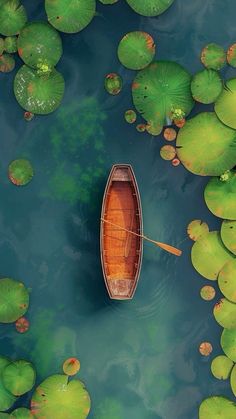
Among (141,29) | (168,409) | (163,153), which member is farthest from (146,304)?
(141,29)

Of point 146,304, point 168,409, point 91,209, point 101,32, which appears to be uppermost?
point 101,32

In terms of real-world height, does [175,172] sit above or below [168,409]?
above

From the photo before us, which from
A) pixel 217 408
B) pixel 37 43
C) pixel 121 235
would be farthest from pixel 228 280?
pixel 37 43

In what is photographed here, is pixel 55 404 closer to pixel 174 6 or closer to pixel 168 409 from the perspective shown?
pixel 168 409

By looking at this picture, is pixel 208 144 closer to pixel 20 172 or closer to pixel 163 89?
pixel 163 89

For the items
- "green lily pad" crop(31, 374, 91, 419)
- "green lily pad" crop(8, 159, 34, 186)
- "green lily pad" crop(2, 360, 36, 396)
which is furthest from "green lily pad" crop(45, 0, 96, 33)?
"green lily pad" crop(31, 374, 91, 419)

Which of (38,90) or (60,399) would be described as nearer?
(60,399)
